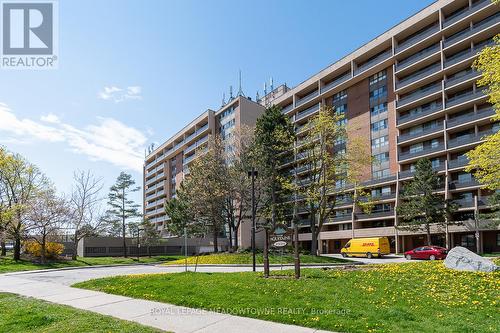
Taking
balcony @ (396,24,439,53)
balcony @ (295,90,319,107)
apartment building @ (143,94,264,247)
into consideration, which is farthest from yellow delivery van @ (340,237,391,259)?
balcony @ (295,90,319,107)

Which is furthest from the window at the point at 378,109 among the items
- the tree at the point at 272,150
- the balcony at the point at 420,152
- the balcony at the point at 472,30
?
the tree at the point at 272,150

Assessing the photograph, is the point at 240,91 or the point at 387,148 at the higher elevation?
the point at 240,91

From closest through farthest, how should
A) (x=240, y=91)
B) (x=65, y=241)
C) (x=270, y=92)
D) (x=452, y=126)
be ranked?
(x=452, y=126)
(x=65, y=241)
(x=240, y=91)
(x=270, y=92)

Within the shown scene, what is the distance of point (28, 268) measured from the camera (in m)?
32.8

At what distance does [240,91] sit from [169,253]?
36.2 m

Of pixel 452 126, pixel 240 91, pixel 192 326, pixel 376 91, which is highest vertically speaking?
pixel 240 91

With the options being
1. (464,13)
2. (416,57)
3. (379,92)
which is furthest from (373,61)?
(464,13)

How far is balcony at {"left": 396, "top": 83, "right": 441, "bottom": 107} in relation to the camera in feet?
184

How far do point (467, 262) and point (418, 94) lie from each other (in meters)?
47.3

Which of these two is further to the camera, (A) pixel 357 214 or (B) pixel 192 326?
(A) pixel 357 214

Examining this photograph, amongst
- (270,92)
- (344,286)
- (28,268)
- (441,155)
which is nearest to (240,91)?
(270,92)

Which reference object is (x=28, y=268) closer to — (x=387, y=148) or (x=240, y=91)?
(x=387, y=148)

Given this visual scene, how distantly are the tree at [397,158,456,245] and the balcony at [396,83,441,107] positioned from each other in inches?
466

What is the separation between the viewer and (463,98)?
171 feet
